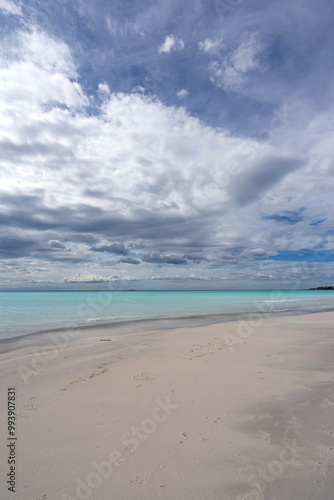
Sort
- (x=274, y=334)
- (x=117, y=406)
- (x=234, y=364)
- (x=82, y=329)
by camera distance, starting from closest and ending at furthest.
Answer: (x=117, y=406), (x=234, y=364), (x=274, y=334), (x=82, y=329)

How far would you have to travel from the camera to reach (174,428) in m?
5.05

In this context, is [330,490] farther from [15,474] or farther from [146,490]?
[15,474]

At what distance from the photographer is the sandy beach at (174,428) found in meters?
3.71

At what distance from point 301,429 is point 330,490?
141 cm

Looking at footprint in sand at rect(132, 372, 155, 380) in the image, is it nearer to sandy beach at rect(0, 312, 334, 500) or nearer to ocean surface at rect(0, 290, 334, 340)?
sandy beach at rect(0, 312, 334, 500)

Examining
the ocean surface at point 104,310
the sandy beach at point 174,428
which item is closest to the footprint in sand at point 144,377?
the sandy beach at point 174,428

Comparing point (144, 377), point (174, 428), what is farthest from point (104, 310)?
point (174, 428)

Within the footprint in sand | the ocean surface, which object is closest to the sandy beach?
the footprint in sand

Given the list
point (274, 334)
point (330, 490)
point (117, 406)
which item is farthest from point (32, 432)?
point (274, 334)

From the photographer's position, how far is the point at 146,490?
11.9 feet

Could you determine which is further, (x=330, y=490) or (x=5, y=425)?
(x=5, y=425)

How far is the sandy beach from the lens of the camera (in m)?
3.71

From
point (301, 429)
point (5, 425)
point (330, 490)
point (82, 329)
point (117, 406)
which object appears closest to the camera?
point (330, 490)

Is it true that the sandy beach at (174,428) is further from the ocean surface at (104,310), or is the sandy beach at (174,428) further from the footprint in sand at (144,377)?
the ocean surface at (104,310)
